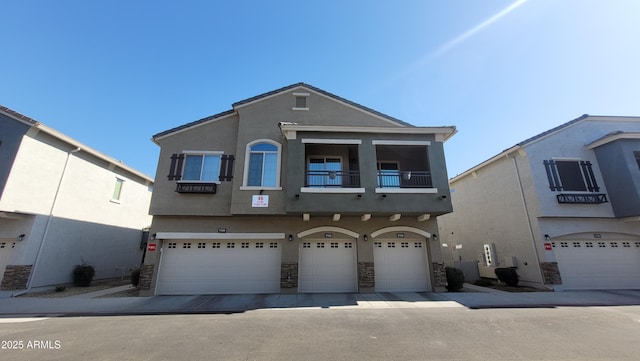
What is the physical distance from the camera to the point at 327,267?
1120cm

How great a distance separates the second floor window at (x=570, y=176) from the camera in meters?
12.8

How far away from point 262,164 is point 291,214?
9.11 feet

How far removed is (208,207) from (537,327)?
11.7 m

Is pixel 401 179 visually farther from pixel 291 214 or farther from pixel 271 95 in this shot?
pixel 271 95

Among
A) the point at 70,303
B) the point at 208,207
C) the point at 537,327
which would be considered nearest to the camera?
the point at 537,327

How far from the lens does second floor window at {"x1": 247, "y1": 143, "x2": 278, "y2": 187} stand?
11.4 metres

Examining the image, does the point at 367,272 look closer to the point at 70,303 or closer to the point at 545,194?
the point at 545,194

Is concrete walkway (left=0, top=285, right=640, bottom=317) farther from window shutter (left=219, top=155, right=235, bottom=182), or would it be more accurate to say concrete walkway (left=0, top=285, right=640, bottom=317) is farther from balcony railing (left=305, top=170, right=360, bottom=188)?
window shutter (left=219, top=155, right=235, bottom=182)

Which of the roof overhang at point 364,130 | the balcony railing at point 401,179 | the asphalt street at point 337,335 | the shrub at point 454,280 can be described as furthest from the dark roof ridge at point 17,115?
the shrub at point 454,280

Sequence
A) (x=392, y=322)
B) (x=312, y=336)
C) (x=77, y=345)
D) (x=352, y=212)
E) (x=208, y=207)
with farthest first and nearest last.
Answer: (x=208, y=207)
(x=352, y=212)
(x=392, y=322)
(x=312, y=336)
(x=77, y=345)

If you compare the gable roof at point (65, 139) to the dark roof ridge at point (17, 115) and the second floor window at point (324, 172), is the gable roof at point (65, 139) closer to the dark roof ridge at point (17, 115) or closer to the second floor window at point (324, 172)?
the dark roof ridge at point (17, 115)

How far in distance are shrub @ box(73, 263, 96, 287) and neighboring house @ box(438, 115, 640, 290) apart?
71.5ft

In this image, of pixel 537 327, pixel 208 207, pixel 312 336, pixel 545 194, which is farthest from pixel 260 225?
pixel 545 194

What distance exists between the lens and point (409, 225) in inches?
455
